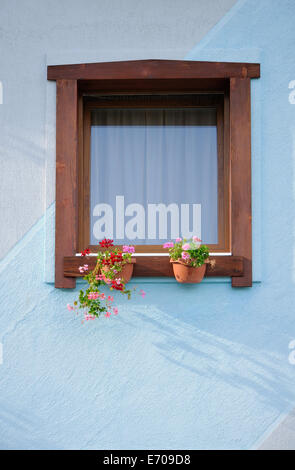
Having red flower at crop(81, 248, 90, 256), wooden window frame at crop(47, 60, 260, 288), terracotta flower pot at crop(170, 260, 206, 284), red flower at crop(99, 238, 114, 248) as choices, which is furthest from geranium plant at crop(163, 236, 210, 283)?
red flower at crop(81, 248, 90, 256)

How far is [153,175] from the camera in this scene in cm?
305

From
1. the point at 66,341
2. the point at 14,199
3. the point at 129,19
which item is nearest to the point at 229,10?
the point at 129,19

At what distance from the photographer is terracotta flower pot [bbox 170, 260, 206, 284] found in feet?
8.57

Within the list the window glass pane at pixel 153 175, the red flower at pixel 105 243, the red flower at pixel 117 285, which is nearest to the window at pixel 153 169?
the window glass pane at pixel 153 175

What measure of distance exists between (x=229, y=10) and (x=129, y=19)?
0.74m

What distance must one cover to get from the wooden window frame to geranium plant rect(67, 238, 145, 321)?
0.51 ft

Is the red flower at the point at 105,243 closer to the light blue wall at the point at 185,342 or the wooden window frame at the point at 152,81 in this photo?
the wooden window frame at the point at 152,81

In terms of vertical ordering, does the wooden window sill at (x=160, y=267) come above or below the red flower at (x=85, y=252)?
below

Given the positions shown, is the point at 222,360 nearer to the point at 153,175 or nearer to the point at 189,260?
the point at 189,260

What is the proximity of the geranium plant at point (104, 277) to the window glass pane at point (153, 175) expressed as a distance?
353 mm

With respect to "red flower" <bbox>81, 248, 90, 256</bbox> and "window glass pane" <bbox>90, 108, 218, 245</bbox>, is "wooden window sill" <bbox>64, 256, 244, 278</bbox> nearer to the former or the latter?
"red flower" <bbox>81, 248, 90, 256</bbox>

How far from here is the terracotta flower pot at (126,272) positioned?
2608 millimetres

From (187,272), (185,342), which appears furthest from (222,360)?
(187,272)

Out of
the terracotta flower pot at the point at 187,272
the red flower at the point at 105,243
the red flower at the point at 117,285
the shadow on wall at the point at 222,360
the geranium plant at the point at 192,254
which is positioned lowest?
the shadow on wall at the point at 222,360
